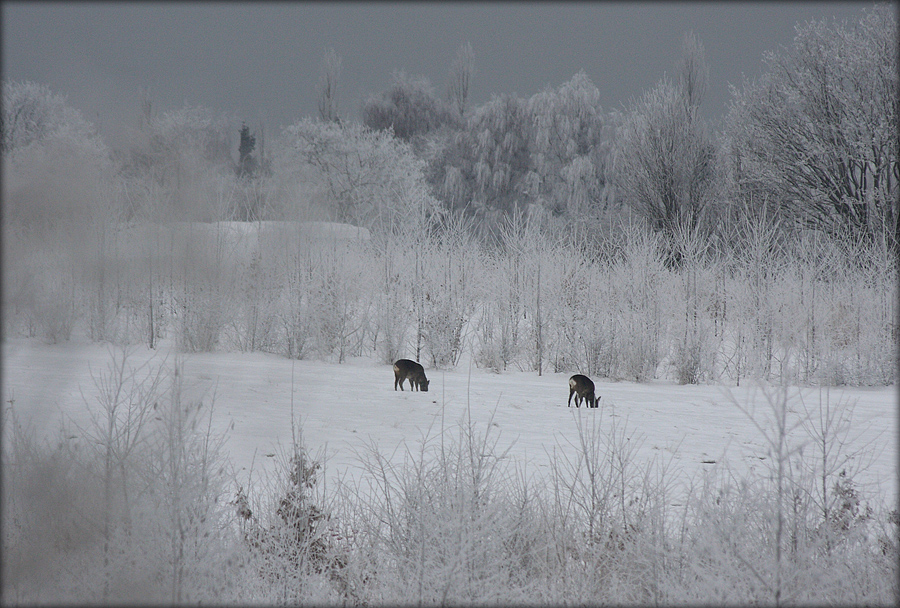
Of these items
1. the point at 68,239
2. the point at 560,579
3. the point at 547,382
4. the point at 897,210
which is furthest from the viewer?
the point at 897,210

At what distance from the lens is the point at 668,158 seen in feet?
43.7

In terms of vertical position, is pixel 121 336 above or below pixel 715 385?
above

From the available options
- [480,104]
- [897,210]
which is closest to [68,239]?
[897,210]

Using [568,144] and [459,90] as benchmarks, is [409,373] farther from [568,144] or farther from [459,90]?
[459,90]

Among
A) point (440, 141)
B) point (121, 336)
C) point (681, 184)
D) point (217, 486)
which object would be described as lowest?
point (217, 486)

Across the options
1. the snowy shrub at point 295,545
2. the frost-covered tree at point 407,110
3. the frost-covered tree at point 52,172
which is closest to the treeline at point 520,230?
the frost-covered tree at point 52,172

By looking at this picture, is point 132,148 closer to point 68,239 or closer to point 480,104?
point 68,239

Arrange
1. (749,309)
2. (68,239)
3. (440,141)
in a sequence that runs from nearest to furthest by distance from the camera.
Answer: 1. (68,239)
2. (749,309)
3. (440,141)

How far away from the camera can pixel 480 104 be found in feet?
81.0

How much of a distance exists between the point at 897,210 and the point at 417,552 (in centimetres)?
1182

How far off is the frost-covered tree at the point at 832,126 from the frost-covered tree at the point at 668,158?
116 cm

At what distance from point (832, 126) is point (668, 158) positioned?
327 centimetres

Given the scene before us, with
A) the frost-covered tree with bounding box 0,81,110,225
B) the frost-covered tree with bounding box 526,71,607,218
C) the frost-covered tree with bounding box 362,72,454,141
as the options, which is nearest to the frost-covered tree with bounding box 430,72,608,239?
the frost-covered tree with bounding box 526,71,607,218

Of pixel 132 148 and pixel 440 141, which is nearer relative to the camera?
pixel 132 148
